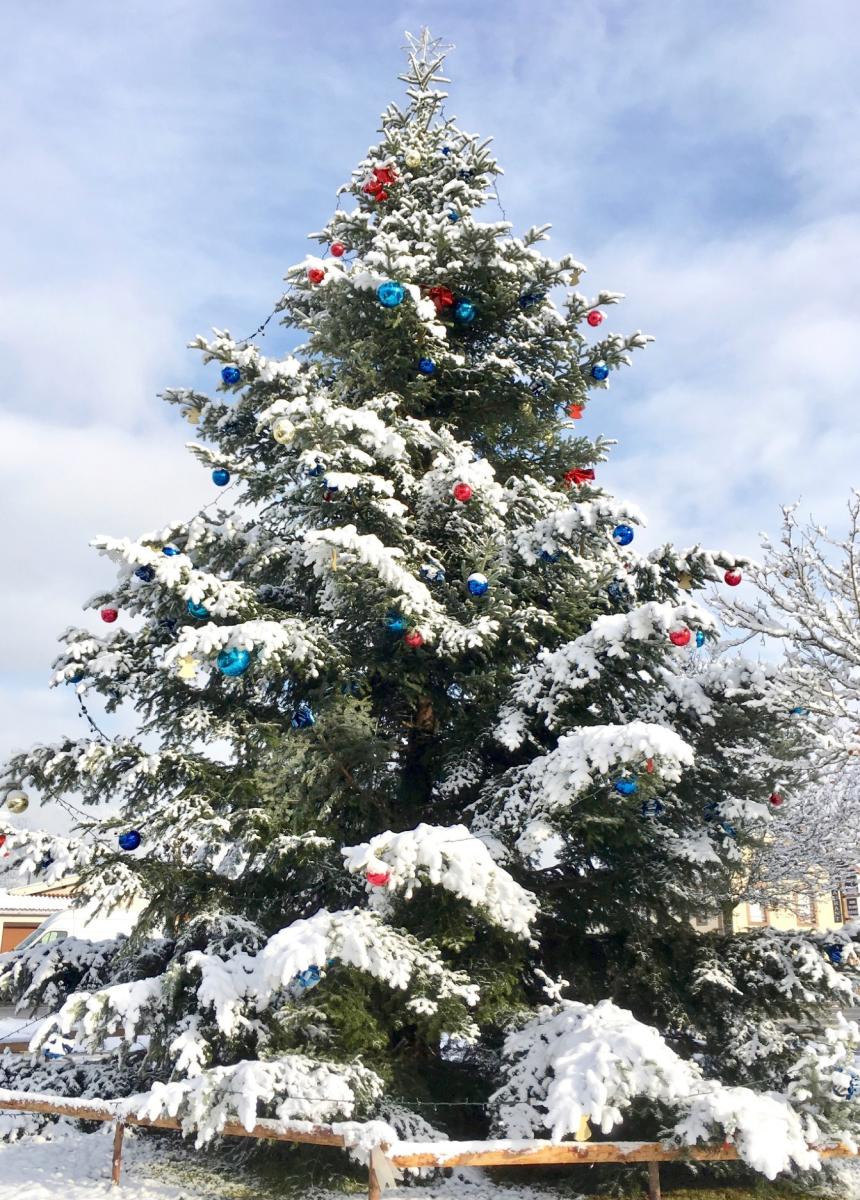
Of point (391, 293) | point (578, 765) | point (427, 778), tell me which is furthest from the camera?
point (427, 778)

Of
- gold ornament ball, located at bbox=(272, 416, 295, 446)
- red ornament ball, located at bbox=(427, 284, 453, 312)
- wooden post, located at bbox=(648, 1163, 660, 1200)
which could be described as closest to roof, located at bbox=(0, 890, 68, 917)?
red ornament ball, located at bbox=(427, 284, 453, 312)

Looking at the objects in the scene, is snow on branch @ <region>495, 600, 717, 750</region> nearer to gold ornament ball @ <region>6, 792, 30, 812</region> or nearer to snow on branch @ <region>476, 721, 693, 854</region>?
snow on branch @ <region>476, 721, 693, 854</region>

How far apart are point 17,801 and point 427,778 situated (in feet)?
13.2

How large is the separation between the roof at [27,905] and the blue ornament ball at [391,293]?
3411 centimetres

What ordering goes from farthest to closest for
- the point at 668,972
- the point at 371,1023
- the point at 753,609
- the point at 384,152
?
the point at 384,152
the point at 753,609
the point at 668,972
the point at 371,1023

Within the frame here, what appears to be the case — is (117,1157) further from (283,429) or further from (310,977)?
(283,429)

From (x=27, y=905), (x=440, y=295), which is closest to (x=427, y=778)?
(x=440, y=295)

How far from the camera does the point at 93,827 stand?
24.2 feet

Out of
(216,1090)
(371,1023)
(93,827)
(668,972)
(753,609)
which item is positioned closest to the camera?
(216,1090)

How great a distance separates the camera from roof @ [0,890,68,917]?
117 feet

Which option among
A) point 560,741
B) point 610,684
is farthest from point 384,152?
point 560,741

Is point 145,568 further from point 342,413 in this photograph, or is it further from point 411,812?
point 411,812

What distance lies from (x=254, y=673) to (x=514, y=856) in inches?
114

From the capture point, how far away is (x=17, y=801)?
7625 millimetres
